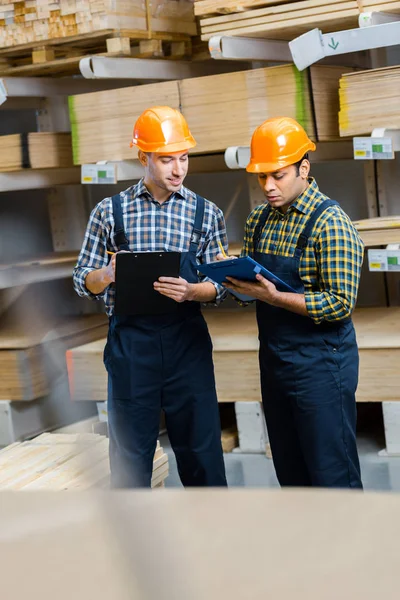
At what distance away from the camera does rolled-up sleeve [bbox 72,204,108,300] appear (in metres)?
3.93

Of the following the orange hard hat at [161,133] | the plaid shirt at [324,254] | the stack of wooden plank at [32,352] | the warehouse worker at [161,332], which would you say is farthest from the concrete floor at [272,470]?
the orange hard hat at [161,133]

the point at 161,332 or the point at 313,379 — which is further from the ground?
the point at 161,332

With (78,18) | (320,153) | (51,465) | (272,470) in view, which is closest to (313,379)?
(51,465)

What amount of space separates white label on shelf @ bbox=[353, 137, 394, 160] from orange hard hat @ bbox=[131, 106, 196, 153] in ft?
3.94

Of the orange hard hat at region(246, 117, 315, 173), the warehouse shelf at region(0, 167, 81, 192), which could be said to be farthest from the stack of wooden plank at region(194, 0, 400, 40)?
the warehouse shelf at region(0, 167, 81, 192)

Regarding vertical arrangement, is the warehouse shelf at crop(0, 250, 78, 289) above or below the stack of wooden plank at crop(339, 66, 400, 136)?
below

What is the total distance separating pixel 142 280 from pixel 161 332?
0.23m

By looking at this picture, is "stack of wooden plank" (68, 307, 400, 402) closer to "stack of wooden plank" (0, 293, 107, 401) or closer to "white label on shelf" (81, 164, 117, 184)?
"stack of wooden plank" (0, 293, 107, 401)

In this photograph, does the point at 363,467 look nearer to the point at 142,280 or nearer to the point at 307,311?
the point at 307,311

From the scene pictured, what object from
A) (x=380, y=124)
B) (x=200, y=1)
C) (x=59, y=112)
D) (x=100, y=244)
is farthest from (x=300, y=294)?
(x=59, y=112)

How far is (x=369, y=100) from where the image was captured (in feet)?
16.5

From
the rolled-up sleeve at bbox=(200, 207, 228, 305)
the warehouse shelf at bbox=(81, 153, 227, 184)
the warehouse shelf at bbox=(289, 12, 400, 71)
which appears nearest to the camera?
the rolled-up sleeve at bbox=(200, 207, 228, 305)

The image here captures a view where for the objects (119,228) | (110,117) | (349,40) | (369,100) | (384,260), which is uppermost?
(349,40)

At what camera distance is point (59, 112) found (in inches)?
274
